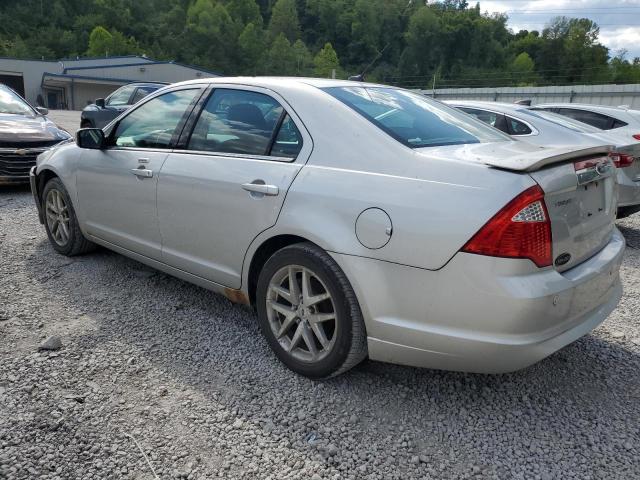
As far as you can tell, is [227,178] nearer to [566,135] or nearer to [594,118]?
[566,135]

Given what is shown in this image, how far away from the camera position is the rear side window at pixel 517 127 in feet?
20.6

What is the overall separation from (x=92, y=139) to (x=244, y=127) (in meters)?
1.52

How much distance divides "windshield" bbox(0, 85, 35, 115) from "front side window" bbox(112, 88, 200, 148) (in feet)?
16.7

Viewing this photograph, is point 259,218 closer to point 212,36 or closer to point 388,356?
point 388,356

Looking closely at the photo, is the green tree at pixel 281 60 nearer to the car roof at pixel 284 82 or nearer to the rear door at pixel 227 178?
the car roof at pixel 284 82

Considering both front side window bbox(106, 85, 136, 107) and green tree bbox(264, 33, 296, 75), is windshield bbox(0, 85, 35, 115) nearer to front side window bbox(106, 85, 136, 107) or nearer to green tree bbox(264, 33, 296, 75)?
front side window bbox(106, 85, 136, 107)

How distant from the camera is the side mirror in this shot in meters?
3.85

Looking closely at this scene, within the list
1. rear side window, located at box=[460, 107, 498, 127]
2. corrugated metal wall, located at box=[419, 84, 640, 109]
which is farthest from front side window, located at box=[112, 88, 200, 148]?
corrugated metal wall, located at box=[419, 84, 640, 109]

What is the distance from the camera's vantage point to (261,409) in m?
2.48

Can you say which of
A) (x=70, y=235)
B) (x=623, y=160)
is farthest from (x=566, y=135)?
(x=70, y=235)

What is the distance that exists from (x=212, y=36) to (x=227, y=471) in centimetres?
10597

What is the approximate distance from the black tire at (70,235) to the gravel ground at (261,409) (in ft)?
3.06

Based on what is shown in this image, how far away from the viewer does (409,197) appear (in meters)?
2.22

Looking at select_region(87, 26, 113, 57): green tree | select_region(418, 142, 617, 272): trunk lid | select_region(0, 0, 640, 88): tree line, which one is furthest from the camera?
select_region(87, 26, 113, 57): green tree
